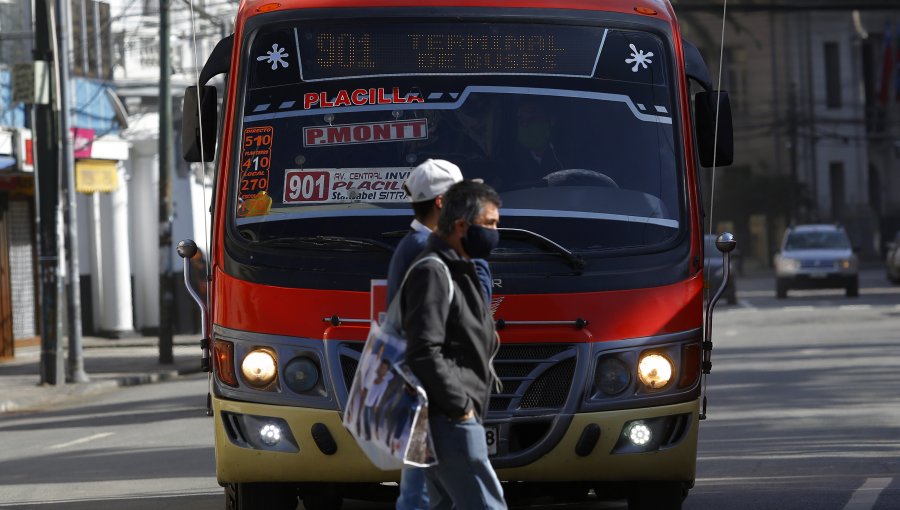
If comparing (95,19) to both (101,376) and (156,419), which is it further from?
(156,419)

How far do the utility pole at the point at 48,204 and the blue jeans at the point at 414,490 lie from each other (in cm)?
1591

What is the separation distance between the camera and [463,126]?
8078mm

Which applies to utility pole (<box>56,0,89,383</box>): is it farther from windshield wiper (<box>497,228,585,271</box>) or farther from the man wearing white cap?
the man wearing white cap

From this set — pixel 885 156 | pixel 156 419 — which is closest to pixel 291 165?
pixel 156 419

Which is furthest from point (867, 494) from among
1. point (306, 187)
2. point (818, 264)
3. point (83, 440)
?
point (818, 264)

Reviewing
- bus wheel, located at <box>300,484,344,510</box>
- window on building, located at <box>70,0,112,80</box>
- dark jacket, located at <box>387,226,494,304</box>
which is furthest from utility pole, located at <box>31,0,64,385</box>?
dark jacket, located at <box>387,226,494,304</box>

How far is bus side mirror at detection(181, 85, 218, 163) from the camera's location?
8.67m

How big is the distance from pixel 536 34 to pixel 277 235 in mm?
1534

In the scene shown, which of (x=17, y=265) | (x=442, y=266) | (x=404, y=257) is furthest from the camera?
(x=17, y=265)

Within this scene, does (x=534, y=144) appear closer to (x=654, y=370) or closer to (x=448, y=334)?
(x=654, y=370)

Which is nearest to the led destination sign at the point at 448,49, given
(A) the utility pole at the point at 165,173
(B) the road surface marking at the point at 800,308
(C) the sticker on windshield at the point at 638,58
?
(C) the sticker on windshield at the point at 638,58

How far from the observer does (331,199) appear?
26.1 ft

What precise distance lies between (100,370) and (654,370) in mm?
17369

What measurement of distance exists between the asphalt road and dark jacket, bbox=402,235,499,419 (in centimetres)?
392
